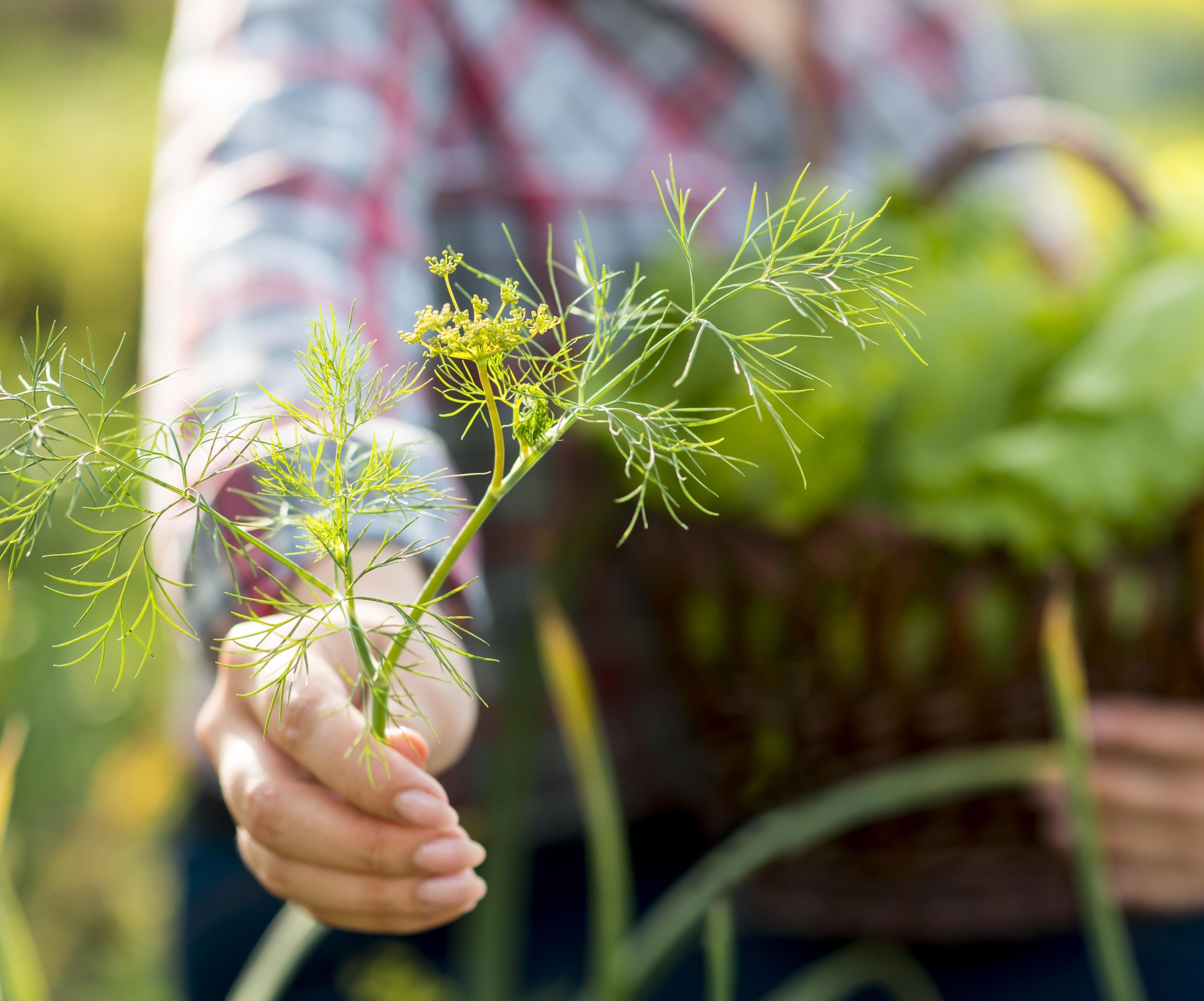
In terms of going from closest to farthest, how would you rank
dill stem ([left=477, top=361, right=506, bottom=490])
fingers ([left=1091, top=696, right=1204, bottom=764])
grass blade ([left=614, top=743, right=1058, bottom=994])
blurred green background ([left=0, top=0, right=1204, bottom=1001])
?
dill stem ([left=477, top=361, right=506, bottom=490]) < grass blade ([left=614, top=743, right=1058, bottom=994]) < fingers ([left=1091, top=696, right=1204, bottom=764]) < blurred green background ([left=0, top=0, right=1204, bottom=1001])

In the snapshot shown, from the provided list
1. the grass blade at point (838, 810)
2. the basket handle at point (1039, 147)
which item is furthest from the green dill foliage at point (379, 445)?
the basket handle at point (1039, 147)

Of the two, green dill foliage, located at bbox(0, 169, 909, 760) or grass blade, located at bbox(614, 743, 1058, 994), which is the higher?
green dill foliage, located at bbox(0, 169, 909, 760)

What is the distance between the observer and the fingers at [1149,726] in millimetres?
341

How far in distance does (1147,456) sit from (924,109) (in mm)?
384

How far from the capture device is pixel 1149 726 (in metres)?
0.34

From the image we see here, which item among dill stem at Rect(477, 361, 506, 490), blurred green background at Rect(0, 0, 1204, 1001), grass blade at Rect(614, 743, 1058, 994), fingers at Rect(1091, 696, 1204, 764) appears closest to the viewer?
dill stem at Rect(477, 361, 506, 490)

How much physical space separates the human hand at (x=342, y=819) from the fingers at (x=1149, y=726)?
0.90 feet

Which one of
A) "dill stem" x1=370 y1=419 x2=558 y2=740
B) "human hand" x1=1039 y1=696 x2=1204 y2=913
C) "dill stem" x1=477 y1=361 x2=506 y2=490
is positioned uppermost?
"dill stem" x1=477 y1=361 x2=506 y2=490

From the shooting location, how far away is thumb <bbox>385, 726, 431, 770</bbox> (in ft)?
0.45

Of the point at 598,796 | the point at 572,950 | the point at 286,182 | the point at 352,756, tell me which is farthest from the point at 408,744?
the point at 572,950

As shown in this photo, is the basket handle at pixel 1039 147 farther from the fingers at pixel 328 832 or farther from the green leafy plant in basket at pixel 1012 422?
the fingers at pixel 328 832

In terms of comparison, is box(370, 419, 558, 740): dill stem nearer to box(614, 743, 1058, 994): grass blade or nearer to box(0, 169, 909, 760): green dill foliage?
box(0, 169, 909, 760): green dill foliage

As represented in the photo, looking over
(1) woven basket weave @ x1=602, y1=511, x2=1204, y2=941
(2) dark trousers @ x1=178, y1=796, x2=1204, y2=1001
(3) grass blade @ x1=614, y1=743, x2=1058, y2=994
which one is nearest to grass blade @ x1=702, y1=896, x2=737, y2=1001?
(3) grass blade @ x1=614, y1=743, x2=1058, y2=994

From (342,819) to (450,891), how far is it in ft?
0.06
